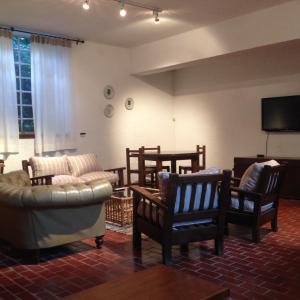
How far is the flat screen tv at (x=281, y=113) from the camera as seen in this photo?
20.5 feet

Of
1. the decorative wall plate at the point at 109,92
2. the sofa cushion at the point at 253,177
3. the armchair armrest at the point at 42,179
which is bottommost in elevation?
the armchair armrest at the point at 42,179

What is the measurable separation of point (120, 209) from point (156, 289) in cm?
251

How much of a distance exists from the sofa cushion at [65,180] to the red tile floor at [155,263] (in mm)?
1657

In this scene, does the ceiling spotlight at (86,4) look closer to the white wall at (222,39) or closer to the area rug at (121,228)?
the white wall at (222,39)

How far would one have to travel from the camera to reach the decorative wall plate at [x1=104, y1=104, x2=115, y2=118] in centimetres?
720

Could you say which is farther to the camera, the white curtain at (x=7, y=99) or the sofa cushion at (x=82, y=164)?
the sofa cushion at (x=82, y=164)

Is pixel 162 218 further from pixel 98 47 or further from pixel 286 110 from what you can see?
pixel 98 47

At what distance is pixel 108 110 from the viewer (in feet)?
23.7

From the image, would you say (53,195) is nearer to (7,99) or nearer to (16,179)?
(16,179)

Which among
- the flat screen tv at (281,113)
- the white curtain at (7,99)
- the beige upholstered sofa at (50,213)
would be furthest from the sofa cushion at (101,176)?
the flat screen tv at (281,113)

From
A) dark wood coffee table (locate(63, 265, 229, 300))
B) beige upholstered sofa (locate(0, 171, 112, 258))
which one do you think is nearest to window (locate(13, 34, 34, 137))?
beige upholstered sofa (locate(0, 171, 112, 258))

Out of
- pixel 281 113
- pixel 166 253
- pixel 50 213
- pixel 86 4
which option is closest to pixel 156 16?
pixel 86 4

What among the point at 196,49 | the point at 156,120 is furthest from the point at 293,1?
the point at 156,120

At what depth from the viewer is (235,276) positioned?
9.47 feet
